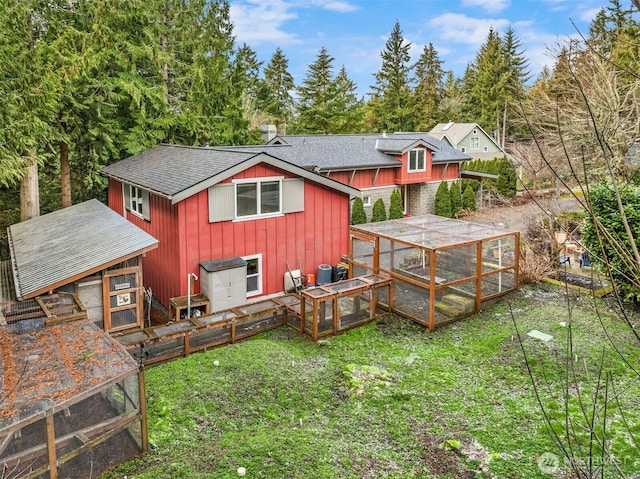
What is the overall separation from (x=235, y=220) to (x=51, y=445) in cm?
765

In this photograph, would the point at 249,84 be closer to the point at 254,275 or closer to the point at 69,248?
the point at 254,275

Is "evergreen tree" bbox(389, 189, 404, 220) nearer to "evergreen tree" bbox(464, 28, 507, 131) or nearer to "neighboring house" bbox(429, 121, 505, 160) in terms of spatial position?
"neighboring house" bbox(429, 121, 505, 160)

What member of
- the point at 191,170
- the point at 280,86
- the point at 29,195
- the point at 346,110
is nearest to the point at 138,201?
the point at 191,170

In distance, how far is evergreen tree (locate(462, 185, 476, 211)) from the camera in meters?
25.1

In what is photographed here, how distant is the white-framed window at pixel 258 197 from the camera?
473 inches

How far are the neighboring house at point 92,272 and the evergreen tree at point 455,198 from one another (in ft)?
57.4

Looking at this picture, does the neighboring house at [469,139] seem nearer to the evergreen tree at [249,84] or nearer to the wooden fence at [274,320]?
the evergreen tree at [249,84]

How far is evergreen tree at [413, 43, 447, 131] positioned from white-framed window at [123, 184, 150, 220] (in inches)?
1304

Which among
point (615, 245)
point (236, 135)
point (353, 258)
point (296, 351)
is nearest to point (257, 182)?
point (353, 258)

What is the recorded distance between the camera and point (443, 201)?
24031 mm

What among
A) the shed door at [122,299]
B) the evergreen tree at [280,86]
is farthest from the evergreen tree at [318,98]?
the shed door at [122,299]

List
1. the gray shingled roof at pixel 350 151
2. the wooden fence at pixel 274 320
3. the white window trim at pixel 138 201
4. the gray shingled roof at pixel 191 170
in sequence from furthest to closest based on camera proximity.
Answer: the gray shingled roof at pixel 350 151 < the white window trim at pixel 138 201 < the gray shingled roof at pixel 191 170 < the wooden fence at pixel 274 320

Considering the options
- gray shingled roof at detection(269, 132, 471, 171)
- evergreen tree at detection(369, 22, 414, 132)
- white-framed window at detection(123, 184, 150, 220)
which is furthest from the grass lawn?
evergreen tree at detection(369, 22, 414, 132)

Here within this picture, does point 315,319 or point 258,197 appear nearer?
point 315,319
